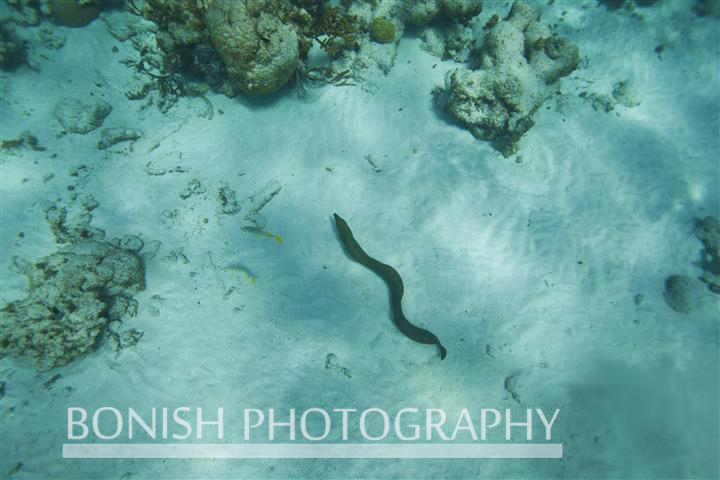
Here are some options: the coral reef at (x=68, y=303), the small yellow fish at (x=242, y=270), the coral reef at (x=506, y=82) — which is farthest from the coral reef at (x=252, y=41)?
the coral reef at (x=68, y=303)

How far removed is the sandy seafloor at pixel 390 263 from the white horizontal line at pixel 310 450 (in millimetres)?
112

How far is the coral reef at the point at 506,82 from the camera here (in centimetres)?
619

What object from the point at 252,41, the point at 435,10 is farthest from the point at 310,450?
the point at 435,10

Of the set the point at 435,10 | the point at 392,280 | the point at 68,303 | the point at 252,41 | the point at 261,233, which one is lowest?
the point at 68,303

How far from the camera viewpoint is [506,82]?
6.09 m

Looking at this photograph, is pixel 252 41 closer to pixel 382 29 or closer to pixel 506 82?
pixel 382 29

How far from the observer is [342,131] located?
6371mm

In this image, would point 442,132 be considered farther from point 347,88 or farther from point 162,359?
point 162,359

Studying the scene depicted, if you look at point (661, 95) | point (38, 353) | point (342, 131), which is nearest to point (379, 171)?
point (342, 131)

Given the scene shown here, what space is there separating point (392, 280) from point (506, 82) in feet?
13.7

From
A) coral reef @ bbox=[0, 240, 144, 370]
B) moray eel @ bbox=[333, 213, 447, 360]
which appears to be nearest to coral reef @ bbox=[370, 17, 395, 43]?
moray eel @ bbox=[333, 213, 447, 360]

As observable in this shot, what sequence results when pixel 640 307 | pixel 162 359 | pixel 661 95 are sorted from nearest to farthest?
1. pixel 162 359
2. pixel 640 307
3. pixel 661 95

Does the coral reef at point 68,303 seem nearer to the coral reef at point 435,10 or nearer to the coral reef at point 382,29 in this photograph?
the coral reef at point 382,29

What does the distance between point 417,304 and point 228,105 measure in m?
5.02
